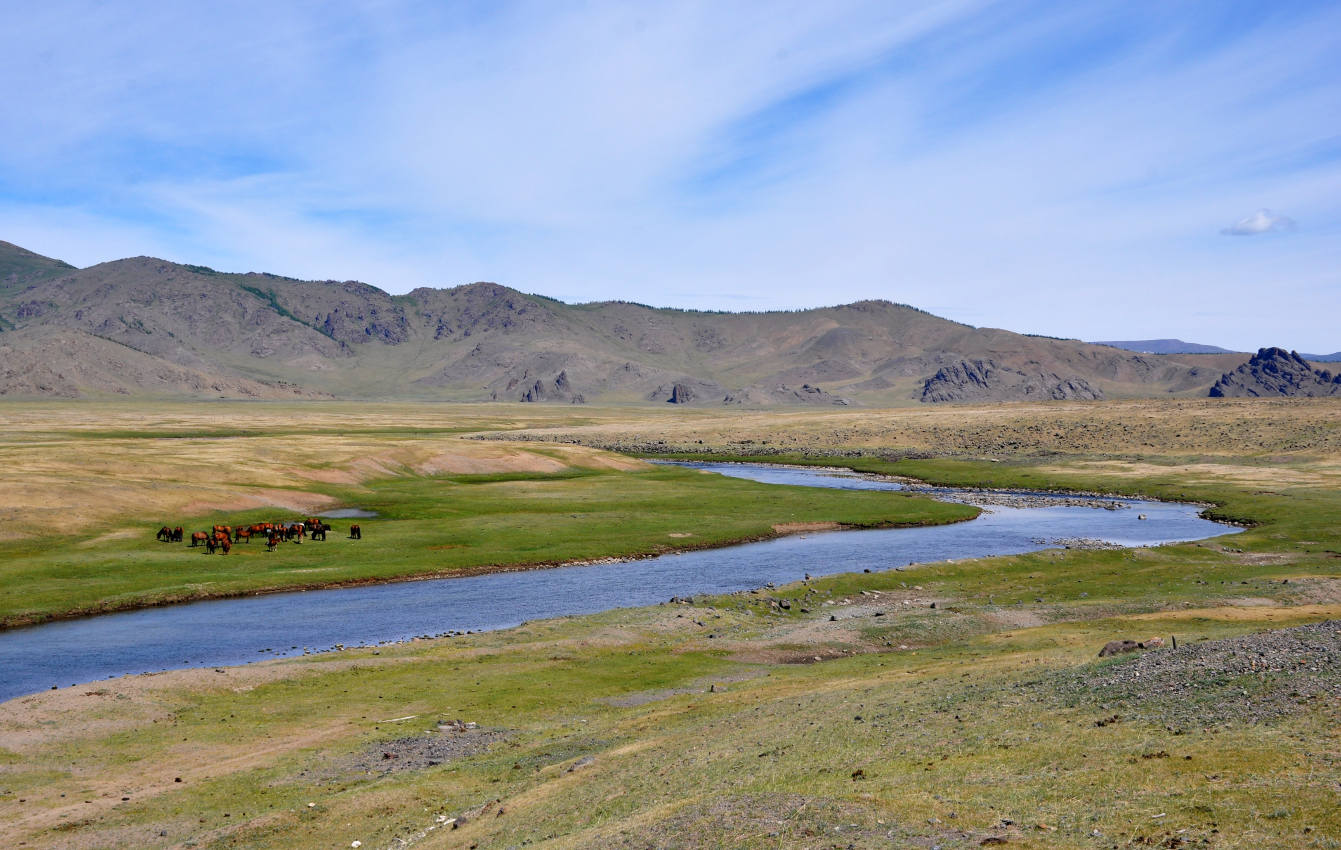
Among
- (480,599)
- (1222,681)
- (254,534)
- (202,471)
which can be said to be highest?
(202,471)

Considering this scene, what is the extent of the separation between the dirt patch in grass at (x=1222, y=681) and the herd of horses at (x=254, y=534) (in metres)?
57.1

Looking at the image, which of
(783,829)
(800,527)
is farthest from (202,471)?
(783,829)

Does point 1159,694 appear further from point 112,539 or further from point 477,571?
point 112,539

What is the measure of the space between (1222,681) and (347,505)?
8093 centimetres

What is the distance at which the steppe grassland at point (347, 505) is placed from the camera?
189 feet

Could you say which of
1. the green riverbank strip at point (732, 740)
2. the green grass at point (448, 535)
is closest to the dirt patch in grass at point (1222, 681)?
the green riverbank strip at point (732, 740)

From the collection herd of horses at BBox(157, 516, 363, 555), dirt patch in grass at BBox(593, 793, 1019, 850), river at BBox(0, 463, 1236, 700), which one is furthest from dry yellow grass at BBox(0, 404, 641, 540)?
dirt patch in grass at BBox(593, 793, 1019, 850)

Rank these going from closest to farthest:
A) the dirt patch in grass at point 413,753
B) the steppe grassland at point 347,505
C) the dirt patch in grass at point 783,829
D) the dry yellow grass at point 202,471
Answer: the dirt patch in grass at point 783,829 → the dirt patch in grass at point 413,753 → the steppe grassland at point 347,505 → the dry yellow grass at point 202,471

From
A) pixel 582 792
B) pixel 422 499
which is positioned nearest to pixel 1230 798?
pixel 582 792

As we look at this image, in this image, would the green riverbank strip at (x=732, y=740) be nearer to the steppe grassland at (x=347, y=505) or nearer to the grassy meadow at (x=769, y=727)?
the grassy meadow at (x=769, y=727)

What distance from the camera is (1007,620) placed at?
48.3 meters

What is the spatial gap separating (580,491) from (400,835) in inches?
3100

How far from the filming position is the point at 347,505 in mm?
90750

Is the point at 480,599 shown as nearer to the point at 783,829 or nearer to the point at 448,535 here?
the point at 448,535
